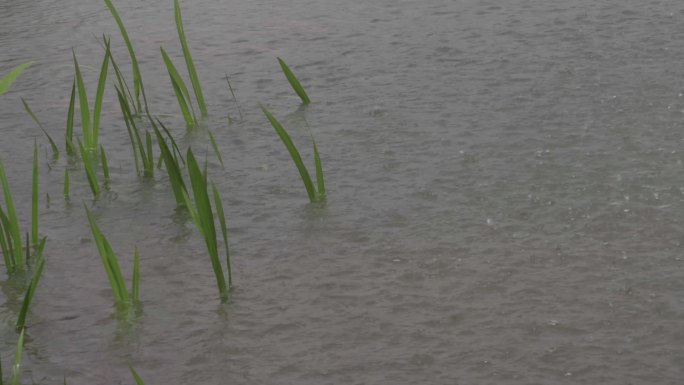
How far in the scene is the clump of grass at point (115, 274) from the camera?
4.41 ft

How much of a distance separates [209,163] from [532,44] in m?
0.88

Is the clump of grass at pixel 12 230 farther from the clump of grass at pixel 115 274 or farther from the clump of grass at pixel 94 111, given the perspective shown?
the clump of grass at pixel 94 111

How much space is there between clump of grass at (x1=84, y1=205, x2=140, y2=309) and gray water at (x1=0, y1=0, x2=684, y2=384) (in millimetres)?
28

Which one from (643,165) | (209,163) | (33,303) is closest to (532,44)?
(643,165)

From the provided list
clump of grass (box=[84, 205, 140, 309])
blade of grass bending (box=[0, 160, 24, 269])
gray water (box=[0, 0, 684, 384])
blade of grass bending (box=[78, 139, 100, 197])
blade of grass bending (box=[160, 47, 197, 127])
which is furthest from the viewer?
blade of grass bending (box=[160, 47, 197, 127])

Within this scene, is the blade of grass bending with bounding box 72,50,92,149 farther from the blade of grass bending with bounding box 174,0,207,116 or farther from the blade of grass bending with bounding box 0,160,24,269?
the blade of grass bending with bounding box 0,160,24,269

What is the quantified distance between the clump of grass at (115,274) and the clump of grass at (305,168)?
0.36m

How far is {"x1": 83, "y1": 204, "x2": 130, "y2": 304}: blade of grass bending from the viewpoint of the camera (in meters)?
1.34

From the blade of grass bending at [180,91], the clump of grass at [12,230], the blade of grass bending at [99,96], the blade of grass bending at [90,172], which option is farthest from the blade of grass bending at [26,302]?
the blade of grass bending at [180,91]

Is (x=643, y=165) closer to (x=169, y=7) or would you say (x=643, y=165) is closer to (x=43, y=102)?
(x=43, y=102)

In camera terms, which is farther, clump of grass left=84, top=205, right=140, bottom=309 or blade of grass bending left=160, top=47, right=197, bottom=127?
blade of grass bending left=160, top=47, right=197, bottom=127

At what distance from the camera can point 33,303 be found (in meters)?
1.42

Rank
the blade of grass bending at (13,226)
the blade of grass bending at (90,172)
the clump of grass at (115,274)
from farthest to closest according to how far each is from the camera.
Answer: the blade of grass bending at (90,172) → the blade of grass bending at (13,226) → the clump of grass at (115,274)

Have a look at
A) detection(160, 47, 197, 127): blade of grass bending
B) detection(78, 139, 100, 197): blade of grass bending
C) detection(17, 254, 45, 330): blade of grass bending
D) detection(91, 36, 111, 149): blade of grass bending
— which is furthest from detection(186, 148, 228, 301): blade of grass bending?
detection(160, 47, 197, 127): blade of grass bending
